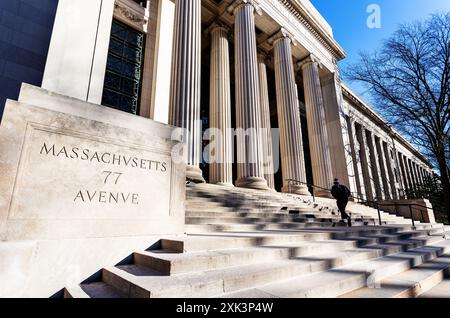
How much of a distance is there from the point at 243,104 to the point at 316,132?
789 cm

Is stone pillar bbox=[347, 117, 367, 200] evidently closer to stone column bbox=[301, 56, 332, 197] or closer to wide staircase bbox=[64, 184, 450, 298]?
stone column bbox=[301, 56, 332, 197]

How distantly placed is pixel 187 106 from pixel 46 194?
763 cm

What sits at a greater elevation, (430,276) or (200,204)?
(200,204)

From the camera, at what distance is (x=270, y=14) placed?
1625 cm

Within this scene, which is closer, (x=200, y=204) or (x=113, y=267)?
(x=113, y=267)

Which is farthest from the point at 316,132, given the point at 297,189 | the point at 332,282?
the point at 332,282

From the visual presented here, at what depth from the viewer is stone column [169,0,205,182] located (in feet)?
31.8

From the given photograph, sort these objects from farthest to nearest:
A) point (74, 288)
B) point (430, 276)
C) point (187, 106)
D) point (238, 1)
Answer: point (238, 1), point (187, 106), point (430, 276), point (74, 288)

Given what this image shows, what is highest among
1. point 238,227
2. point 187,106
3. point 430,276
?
point 187,106

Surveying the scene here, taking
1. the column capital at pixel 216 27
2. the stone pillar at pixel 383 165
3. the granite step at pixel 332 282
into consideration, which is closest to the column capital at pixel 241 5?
the column capital at pixel 216 27

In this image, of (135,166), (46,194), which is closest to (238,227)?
(135,166)

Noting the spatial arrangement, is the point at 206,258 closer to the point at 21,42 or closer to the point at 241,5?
the point at 21,42

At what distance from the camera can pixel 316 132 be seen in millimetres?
17828
